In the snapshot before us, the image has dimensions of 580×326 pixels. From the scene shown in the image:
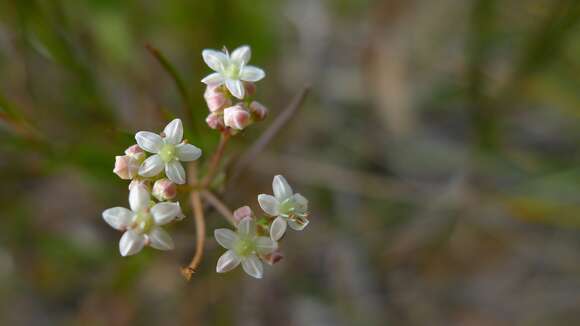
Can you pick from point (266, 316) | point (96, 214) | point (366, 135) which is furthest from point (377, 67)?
point (96, 214)

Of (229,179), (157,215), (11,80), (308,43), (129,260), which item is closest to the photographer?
(157,215)

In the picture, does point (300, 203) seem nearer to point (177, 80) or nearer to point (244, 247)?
point (244, 247)

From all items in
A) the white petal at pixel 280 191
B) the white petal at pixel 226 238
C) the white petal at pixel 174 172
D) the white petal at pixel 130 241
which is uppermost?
the white petal at pixel 280 191

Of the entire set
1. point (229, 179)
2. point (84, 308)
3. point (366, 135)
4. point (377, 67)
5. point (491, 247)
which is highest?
point (377, 67)

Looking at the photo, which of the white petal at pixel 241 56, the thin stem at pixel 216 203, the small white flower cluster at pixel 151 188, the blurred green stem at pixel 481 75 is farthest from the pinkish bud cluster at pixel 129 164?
the blurred green stem at pixel 481 75

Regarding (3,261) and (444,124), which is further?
(444,124)

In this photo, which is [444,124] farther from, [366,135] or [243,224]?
[243,224]

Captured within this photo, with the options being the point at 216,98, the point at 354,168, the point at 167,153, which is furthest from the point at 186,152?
the point at 354,168

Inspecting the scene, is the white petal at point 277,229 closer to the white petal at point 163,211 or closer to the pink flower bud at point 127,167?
the white petal at point 163,211
